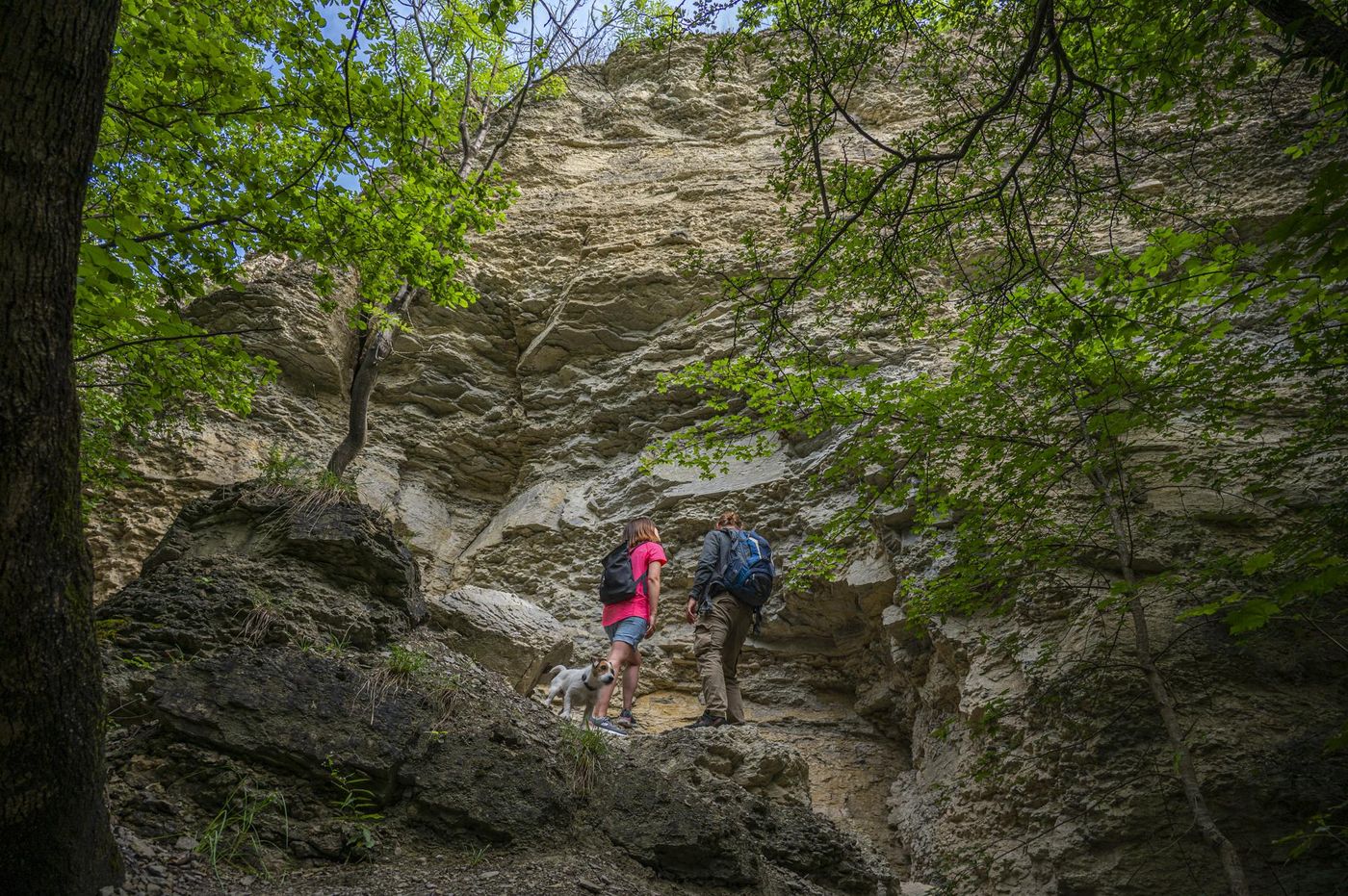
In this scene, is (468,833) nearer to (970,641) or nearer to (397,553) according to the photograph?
(397,553)

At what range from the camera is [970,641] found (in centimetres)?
587

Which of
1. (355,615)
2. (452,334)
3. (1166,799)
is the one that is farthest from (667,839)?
(452,334)

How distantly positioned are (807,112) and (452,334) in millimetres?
8927

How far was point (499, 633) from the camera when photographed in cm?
619

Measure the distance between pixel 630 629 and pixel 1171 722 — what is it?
3.83 meters

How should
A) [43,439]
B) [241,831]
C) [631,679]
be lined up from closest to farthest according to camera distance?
[43,439] → [241,831] → [631,679]

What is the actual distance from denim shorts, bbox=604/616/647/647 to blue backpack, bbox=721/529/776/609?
829 mm

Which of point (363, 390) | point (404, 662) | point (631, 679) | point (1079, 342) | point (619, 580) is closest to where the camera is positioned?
point (404, 662)

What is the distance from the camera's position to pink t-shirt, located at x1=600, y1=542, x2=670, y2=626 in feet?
20.7

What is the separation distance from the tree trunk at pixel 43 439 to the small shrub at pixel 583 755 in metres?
2.40

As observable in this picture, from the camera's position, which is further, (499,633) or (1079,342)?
(499,633)

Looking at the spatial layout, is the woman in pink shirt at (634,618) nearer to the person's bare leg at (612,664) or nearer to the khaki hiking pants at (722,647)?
the person's bare leg at (612,664)

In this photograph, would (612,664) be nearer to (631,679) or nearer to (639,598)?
(631,679)

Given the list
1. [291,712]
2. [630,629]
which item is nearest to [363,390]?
[630,629]
